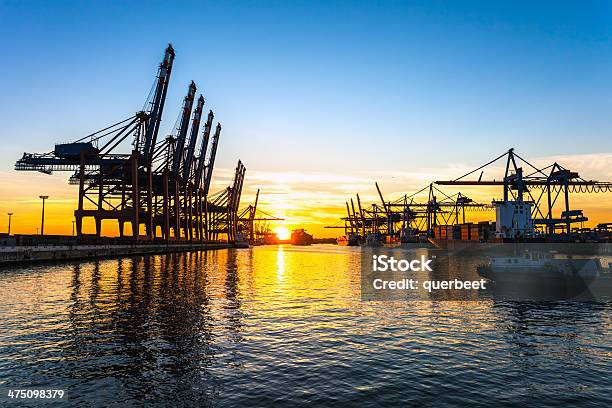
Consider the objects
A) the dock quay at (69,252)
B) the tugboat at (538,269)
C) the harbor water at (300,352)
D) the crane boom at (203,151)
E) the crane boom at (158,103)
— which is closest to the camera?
the harbor water at (300,352)

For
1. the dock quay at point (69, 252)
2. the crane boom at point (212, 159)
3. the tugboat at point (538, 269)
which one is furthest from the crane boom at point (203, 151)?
the tugboat at point (538, 269)

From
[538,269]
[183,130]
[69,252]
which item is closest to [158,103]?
[183,130]

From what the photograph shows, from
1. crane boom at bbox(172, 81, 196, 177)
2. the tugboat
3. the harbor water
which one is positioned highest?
crane boom at bbox(172, 81, 196, 177)

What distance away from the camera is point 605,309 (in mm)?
27234

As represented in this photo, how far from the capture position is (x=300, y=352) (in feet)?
51.8

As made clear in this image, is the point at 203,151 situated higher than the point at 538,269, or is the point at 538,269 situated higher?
the point at 203,151

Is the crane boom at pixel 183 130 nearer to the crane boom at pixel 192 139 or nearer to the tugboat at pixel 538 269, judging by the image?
the crane boom at pixel 192 139

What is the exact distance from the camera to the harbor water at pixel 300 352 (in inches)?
457

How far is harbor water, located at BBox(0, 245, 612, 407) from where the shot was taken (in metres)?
11.6

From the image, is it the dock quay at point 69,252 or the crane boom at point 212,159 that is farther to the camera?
the crane boom at point 212,159

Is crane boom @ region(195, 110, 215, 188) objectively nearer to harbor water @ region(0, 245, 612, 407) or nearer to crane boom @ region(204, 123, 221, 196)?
crane boom @ region(204, 123, 221, 196)

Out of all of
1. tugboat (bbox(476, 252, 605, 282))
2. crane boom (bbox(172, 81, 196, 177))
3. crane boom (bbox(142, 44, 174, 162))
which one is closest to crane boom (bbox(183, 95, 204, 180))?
crane boom (bbox(172, 81, 196, 177))

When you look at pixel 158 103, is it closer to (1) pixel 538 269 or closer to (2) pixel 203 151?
(2) pixel 203 151

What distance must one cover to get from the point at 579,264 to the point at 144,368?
142 ft
